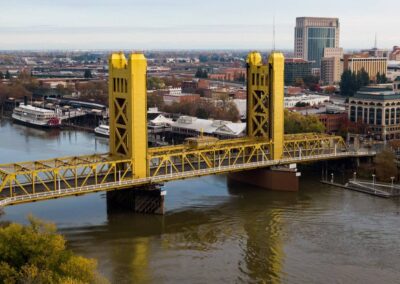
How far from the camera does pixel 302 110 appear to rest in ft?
198

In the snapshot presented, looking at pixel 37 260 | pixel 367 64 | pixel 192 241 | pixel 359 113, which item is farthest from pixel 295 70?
pixel 37 260

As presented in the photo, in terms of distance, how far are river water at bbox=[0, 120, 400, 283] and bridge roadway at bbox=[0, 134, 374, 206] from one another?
4.76ft

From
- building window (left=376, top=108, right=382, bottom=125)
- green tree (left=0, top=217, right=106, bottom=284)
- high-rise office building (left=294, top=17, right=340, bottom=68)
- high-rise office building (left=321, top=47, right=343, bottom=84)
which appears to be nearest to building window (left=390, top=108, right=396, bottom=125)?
building window (left=376, top=108, right=382, bottom=125)

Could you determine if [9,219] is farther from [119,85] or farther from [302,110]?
[302,110]

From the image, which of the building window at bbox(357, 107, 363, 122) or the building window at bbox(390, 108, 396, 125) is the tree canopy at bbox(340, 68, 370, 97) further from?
the building window at bbox(390, 108, 396, 125)

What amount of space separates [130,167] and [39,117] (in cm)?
3997

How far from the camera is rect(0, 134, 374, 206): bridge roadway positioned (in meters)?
26.3

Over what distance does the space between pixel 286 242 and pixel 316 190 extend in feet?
32.5

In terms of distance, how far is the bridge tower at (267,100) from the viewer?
3506 centimetres

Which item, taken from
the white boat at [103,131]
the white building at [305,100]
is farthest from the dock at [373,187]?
the white building at [305,100]

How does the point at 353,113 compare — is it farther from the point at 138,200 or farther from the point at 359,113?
the point at 138,200

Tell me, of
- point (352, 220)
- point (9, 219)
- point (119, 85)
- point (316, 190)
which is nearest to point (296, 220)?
point (352, 220)

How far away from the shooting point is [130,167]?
2925cm

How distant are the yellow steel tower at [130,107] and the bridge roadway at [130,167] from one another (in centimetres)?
49
